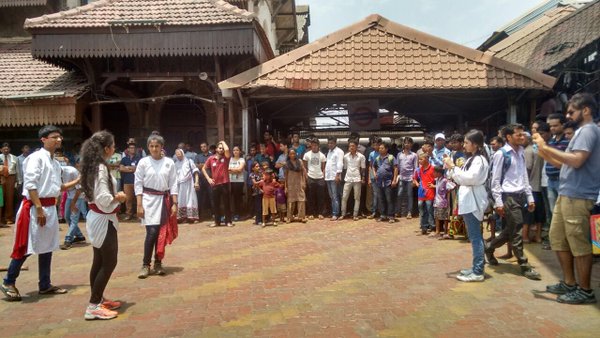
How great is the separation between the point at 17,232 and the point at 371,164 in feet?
23.6

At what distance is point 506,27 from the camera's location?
69.3 feet

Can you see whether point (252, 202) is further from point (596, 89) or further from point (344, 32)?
point (596, 89)

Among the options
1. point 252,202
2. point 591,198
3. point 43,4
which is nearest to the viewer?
point 591,198

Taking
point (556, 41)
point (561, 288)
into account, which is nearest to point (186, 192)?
point (561, 288)

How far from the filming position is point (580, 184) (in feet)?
15.7

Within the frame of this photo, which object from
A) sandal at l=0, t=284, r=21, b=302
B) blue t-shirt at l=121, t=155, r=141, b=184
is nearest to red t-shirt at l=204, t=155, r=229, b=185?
blue t-shirt at l=121, t=155, r=141, b=184

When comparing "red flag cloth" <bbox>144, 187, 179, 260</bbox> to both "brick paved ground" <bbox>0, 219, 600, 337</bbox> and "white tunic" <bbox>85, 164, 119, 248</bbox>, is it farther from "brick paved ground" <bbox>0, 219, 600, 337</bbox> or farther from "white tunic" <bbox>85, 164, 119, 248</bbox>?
"white tunic" <bbox>85, 164, 119, 248</bbox>

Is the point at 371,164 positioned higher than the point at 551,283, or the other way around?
the point at 371,164

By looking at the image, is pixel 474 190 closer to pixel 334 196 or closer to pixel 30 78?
pixel 334 196

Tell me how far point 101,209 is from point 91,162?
493 mm

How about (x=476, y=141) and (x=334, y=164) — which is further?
(x=334, y=164)

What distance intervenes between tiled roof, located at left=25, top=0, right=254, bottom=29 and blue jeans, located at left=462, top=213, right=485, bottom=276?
776cm

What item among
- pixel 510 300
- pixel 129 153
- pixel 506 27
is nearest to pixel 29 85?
pixel 129 153

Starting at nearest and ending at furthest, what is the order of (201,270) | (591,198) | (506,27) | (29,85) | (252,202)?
1. (591,198)
2. (201,270)
3. (252,202)
4. (29,85)
5. (506,27)
